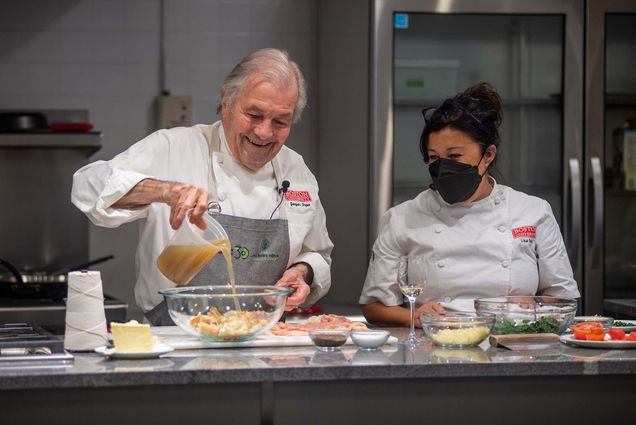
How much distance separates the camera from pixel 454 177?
2.86 m

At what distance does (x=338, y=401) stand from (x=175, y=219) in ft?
2.00

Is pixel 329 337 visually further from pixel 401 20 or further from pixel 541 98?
pixel 541 98

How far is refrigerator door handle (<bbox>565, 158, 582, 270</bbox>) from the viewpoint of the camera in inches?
154

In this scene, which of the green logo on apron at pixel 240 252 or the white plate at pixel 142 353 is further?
the green logo on apron at pixel 240 252

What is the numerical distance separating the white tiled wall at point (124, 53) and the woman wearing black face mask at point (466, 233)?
161 centimetres

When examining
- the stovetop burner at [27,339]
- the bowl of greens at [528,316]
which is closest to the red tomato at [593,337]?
the bowl of greens at [528,316]

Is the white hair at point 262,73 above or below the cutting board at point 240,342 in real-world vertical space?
above

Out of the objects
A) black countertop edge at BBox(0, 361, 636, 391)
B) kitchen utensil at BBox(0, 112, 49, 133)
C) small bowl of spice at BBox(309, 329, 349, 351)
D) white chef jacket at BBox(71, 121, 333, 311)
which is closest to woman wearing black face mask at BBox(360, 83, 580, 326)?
white chef jacket at BBox(71, 121, 333, 311)

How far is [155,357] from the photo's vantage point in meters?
2.01

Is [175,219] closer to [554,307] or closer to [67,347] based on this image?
[67,347]

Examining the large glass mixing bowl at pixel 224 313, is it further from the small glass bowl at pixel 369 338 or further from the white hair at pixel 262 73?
the white hair at pixel 262 73

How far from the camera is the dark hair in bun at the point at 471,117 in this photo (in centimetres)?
289

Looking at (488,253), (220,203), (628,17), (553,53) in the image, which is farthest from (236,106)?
(628,17)

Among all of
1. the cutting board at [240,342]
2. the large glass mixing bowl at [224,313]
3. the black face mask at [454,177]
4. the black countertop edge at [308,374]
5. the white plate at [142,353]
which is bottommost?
the black countertop edge at [308,374]
